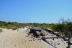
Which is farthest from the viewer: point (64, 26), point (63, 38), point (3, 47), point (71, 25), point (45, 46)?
point (64, 26)

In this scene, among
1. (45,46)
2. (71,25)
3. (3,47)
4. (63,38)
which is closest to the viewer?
(3,47)

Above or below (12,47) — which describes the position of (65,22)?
above

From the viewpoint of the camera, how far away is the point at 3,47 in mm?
13523

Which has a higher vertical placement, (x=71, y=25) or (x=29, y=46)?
(x=71, y=25)

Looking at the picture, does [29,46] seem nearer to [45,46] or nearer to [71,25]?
[45,46]

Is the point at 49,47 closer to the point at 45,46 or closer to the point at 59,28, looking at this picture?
the point at 45,46

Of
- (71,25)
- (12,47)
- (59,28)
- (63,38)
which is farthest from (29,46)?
(59,28)

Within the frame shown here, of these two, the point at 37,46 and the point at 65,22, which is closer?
the point at 37,46

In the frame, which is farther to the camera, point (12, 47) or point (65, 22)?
point (65, 22)

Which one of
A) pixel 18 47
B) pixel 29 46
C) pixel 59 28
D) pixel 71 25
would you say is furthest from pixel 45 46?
pixel 59 28

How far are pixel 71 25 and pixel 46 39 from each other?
9.39 meters

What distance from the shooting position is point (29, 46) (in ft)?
48.9

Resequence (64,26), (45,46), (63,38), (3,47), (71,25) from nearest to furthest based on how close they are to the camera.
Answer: (3,47) → (45,46) → (63,38) → (71,25) → (64,26)

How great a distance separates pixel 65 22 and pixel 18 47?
53.4 feet
